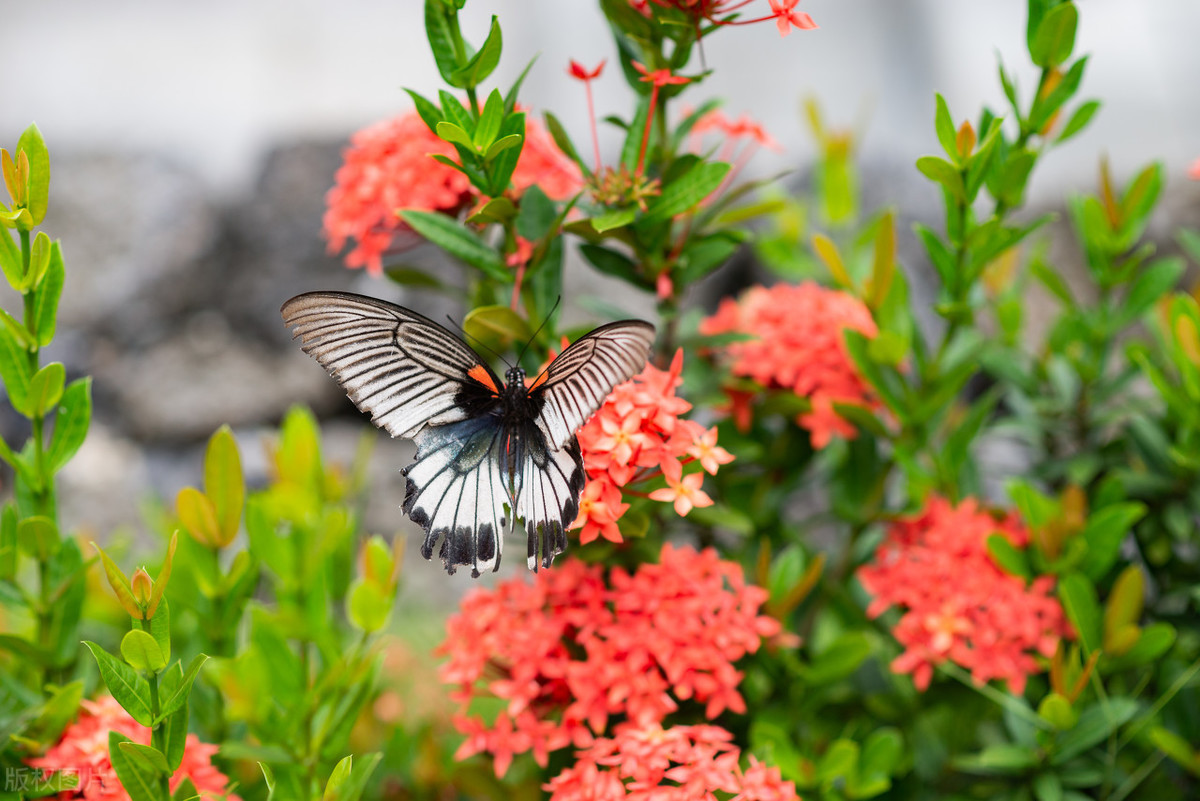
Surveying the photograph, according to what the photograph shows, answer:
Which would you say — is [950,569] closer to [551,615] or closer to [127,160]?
[551,615]

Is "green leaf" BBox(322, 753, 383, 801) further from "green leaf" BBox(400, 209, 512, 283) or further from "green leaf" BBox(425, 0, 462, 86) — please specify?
"green leaf" BBox(425, 0, 462, 86)

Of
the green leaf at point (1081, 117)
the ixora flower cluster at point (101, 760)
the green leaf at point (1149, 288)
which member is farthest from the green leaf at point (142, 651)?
the green leaf at point (1149, 288)

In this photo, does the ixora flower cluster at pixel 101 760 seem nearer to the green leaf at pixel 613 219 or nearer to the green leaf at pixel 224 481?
the green leaf at pixel 224 481

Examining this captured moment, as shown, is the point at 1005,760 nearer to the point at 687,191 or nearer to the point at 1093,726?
the point at 1093,726

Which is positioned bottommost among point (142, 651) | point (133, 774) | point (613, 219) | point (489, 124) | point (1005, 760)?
point (1005, 760)

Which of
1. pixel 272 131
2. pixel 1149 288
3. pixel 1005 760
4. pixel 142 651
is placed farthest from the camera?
pixel 272 131

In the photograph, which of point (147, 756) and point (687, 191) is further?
point (687, 191)

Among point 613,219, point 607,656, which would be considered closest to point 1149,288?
point 613,219
